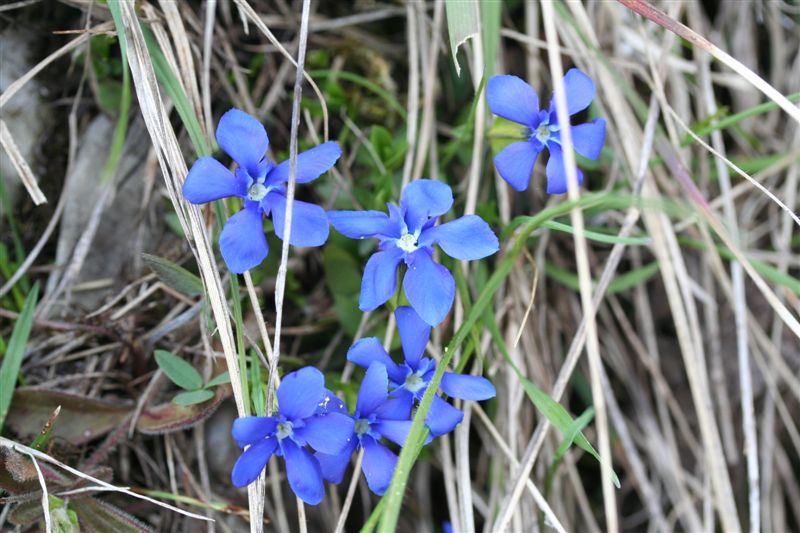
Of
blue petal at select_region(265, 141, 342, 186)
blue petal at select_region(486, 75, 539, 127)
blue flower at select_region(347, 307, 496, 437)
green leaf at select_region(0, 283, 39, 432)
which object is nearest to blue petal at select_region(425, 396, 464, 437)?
blue flower at select_region(347, 307, 496, 437)

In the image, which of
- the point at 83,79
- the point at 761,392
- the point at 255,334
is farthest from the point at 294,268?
the point at 761,392

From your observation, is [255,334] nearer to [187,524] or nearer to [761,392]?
[187,524]

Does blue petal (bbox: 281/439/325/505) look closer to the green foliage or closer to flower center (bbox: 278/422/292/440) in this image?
flower center (bbox: 278/422/292/440)

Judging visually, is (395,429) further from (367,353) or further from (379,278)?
(379,278)

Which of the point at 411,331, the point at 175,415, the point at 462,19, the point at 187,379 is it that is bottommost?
the point at 175,415

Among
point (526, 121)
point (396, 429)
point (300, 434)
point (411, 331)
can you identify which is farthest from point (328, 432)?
point (526, 121)

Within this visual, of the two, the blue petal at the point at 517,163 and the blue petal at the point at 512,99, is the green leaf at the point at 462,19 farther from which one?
the blue petal at the point at 517,163
